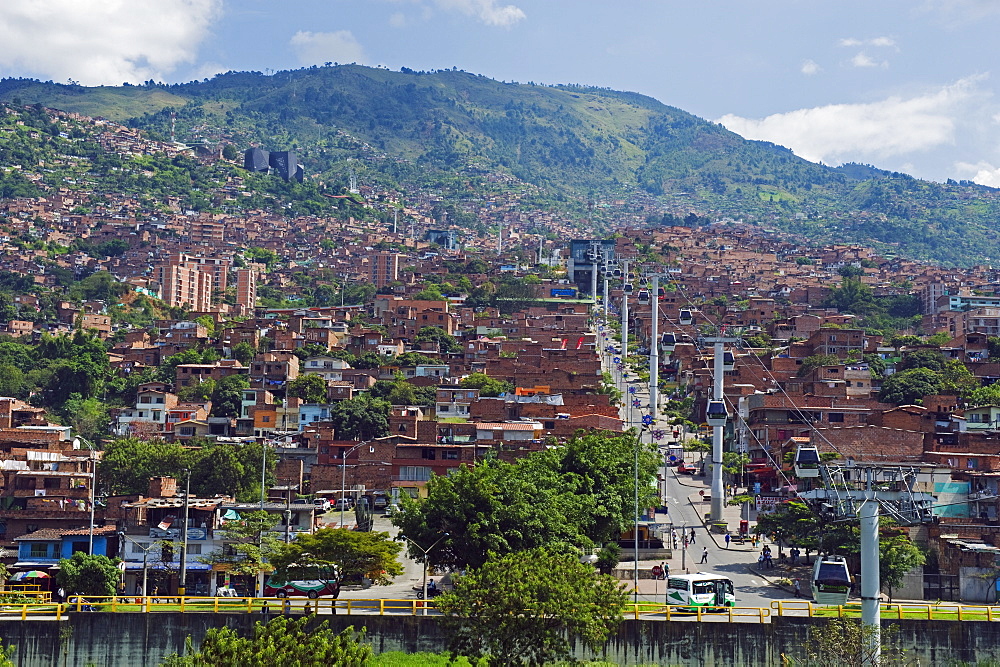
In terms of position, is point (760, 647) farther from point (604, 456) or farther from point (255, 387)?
point (255, 387)

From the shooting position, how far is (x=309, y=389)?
289ft

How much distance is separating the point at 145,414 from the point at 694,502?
136 ft

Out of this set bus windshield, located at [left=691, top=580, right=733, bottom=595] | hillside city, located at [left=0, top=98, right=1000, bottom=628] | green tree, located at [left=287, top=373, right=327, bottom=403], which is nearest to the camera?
bus windshield, located at [left=691, top=580, right=733, bottom=595]

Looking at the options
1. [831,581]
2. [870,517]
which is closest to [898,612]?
[831,581]

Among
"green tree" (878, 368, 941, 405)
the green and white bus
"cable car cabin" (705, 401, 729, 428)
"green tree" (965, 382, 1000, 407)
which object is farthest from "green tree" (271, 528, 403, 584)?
"green tree" (878, 368, 941, 405)

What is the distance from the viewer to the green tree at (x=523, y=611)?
97.3ft

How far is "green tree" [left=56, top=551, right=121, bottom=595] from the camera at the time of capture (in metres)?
45.6

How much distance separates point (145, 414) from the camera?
89.2 metres

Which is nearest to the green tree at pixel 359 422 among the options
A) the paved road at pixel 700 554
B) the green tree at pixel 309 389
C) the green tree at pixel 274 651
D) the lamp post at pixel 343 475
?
the lamp post at pixel 343 475

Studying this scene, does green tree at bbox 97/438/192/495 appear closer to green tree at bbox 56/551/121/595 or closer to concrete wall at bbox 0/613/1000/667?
green tree at bbox 56/551/121/595

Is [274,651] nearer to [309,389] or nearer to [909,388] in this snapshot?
[909,388]

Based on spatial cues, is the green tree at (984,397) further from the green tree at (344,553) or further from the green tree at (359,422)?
the green tree at (344,553)

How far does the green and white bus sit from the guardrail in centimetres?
160

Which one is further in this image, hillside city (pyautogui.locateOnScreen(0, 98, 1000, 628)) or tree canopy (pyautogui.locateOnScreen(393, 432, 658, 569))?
hillside city (pyautogui.locateOnScreen(0, 98, 1000, 628))
